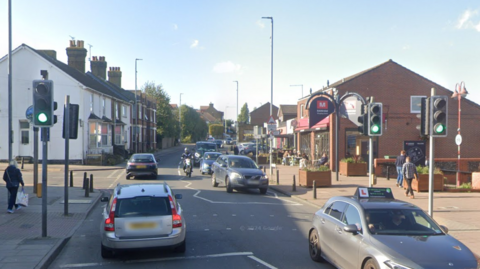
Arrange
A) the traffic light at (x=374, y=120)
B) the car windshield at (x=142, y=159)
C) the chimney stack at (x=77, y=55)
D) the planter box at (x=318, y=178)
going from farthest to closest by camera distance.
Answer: the chimney stack at (x=77, y=55)
the car windshield at (x=142, y=159)
the planter box at (x=318, y=178)
the traffic light at (x=374, y=120)

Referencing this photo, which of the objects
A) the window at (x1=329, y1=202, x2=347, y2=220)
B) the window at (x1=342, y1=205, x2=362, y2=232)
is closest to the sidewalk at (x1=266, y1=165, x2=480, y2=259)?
the window at (x1=329, y1=202, x2=347, y2=220)

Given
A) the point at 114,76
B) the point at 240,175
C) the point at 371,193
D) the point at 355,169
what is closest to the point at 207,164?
Result: the point at 355,169

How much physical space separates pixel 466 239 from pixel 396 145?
76.9 feet

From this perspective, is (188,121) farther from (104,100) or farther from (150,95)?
(104,100)

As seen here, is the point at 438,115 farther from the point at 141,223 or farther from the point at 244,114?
the point at 244,114

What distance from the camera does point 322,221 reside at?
338 inches

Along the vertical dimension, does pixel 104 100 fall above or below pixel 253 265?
above

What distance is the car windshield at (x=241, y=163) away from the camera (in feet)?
67.9

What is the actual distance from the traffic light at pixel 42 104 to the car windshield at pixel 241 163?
11.3 m

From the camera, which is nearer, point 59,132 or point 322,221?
point 322,221

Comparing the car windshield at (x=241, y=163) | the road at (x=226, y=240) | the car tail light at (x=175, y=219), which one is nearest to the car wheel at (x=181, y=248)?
the road at (x=226, y=240)

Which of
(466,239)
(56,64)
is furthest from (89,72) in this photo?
(466,239)

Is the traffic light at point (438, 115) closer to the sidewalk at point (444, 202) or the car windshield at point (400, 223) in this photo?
the sidewalk at point (444, 202)

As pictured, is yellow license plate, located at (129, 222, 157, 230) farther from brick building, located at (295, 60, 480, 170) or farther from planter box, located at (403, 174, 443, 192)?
brick building, located at (295, 60, 480, 170)
